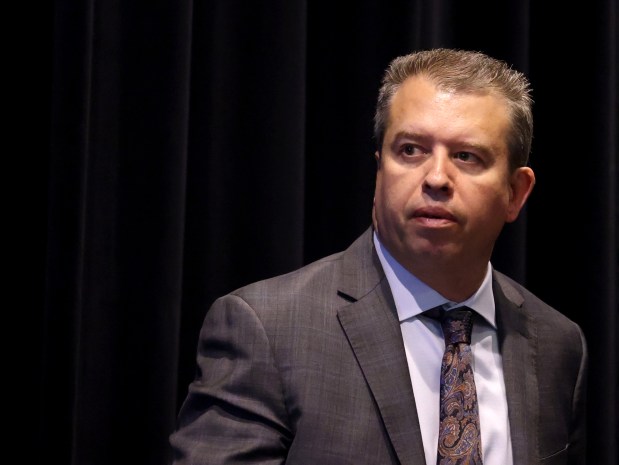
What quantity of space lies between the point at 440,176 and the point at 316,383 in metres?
0.38

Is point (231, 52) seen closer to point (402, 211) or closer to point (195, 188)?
point (195, 188)

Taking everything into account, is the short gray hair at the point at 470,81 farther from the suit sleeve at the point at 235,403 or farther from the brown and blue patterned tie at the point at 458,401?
the suit sleeve at the point at 235,403

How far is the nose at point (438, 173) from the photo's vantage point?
60.1 inches

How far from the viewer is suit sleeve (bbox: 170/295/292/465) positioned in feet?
4.59

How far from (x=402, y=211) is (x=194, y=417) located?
461mm

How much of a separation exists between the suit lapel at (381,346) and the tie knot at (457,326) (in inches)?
3.7

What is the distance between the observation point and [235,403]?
55.7 inches

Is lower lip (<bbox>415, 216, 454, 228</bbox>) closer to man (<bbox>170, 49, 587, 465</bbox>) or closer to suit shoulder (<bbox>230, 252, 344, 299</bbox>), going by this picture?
man (<bbox>170, 49, 587, 465</bbox>)

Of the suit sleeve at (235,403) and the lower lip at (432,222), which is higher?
the lower lip at (432,222)

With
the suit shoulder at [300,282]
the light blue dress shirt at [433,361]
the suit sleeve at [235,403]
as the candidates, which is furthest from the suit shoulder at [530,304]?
the suit sleeve at [235,403]

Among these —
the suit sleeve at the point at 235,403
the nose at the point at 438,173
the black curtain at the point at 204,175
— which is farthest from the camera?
the black curtain at the point at 204,175

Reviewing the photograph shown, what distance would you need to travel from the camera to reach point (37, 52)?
6.15 feet

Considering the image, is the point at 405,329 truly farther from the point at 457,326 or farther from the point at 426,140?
the point at 426,140

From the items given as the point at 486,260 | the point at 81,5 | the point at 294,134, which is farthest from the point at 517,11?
the point at 81,5
